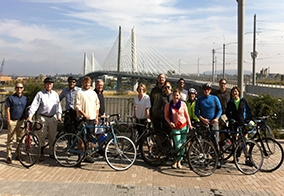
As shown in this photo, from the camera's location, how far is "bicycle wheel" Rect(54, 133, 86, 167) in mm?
5371

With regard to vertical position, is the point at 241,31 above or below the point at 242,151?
above

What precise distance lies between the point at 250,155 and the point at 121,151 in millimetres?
2169

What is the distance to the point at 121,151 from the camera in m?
5.30

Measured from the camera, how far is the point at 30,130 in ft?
17.9

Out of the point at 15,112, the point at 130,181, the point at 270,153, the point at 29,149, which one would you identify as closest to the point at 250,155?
the point at 270,153

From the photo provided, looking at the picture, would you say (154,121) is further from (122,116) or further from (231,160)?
(122,116)

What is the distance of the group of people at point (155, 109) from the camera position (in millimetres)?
5277

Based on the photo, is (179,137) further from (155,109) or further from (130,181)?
(130,181)

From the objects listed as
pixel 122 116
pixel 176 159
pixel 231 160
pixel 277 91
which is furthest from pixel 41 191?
pixel 277 91

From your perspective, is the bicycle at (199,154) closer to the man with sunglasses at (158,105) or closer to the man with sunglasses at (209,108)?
the man with sunglasses at (209,108)

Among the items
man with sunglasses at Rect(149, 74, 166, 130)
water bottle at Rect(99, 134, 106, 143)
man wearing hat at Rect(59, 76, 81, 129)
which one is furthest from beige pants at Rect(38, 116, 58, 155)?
man with sunglasses at Rect(149, 74, 166, 130)

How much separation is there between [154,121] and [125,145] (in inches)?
32.6

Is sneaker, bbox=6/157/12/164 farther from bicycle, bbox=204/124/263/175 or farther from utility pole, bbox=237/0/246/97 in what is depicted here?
utility pole, bbox=237/0/246/97

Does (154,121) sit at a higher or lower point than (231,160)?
higher
